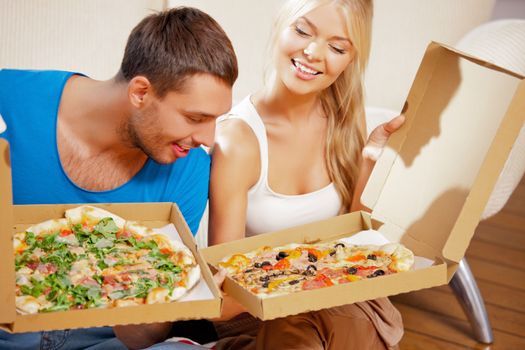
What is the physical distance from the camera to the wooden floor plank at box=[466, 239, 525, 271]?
9.68 feet

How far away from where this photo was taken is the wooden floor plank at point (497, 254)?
9.68 feet

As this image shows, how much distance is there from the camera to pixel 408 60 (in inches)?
96.0

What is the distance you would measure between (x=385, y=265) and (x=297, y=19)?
2.06ft

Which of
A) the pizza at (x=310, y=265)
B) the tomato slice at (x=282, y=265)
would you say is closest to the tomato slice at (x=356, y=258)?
the pizza at (x=310, y=265)

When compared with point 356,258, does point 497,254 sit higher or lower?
lower

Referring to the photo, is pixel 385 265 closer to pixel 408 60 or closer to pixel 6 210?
pixel 6 210

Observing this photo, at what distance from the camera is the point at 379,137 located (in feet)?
5.91

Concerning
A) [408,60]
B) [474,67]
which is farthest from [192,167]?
[408,60]

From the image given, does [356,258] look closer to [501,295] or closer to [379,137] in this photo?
[379,137]

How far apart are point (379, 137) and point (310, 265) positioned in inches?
17.9

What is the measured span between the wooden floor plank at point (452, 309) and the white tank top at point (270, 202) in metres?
0.80

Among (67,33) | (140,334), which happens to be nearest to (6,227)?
(140,334)

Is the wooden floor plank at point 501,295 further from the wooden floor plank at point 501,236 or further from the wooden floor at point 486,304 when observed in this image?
the wooden floor plank at point 501,236

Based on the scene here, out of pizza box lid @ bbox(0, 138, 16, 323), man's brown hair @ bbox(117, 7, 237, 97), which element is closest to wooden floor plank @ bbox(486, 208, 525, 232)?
man's brown hair @ bbox(117, 7, 237, 97)
